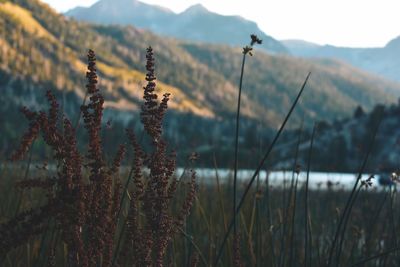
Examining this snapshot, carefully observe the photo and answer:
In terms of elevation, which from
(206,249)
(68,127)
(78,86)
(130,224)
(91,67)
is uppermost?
(78,86)

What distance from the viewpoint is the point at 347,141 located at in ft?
306

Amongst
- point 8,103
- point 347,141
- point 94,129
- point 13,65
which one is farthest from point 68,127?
point 13,65

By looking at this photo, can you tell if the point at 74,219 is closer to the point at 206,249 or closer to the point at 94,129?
the point at 94,129

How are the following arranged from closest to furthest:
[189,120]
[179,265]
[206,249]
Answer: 1. [179,265]
2. [206,249]
3. [189,120]

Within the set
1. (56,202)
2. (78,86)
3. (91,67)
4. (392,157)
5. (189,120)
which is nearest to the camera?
(56,202)

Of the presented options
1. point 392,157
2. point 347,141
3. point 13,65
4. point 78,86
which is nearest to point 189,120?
point 78,86

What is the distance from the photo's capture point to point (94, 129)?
136 centimetres

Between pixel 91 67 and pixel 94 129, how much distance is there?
18 cm

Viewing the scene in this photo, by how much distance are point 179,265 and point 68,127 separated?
278cm

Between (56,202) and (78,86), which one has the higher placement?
(78,86)

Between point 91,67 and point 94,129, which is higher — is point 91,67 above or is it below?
above

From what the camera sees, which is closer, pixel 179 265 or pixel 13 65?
pixel 179 265

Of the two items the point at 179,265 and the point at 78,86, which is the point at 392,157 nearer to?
the point at 179,265

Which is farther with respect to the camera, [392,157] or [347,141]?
[347,141]
